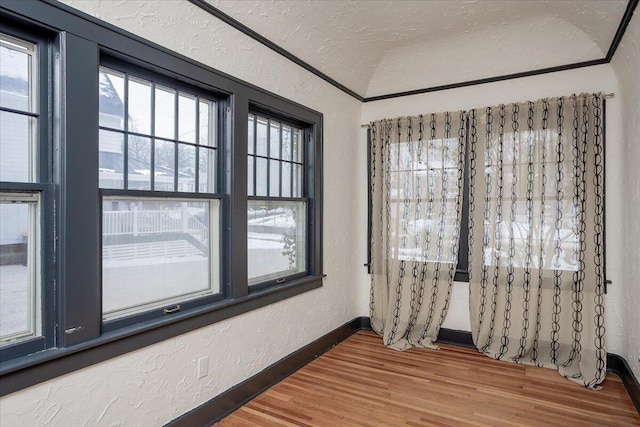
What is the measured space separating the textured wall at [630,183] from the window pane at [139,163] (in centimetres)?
295

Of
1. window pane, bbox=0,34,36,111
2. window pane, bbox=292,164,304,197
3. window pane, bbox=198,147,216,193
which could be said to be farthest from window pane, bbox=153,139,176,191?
window pane, bbox=292,164,304,197

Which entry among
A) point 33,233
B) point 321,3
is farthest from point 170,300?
point 321,3

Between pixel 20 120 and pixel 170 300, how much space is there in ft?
3.81

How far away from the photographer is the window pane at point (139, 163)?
206 centimetres

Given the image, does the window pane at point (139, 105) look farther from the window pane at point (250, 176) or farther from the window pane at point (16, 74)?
the window pane at point (250, 176)

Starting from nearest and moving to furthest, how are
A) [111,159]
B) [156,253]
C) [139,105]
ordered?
[111,159]
[139,105]
[156,253]

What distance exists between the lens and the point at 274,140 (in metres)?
3.15

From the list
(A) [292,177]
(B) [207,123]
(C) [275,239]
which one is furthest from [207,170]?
(A) [292,177]

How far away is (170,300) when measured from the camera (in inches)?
89.7

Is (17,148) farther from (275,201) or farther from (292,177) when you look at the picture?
(292,177)

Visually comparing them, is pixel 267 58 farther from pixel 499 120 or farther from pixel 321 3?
pixel 499 120

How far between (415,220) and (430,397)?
5.39 ft

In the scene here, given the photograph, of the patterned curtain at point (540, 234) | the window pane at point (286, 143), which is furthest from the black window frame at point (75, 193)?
the patterned curtain at point (540, 234)

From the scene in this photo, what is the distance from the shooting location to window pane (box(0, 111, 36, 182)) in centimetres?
157
